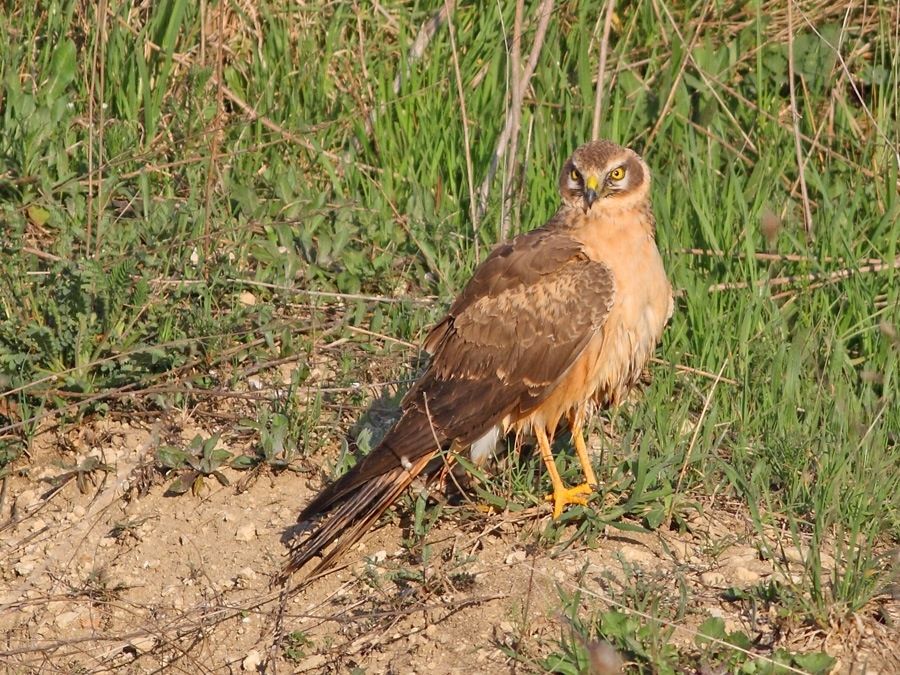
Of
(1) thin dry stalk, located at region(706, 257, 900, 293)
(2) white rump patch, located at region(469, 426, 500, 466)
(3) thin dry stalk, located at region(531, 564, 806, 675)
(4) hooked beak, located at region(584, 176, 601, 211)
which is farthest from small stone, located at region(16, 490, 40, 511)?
(1) thin dry stalk, located at region(706, 257, 900, 293)

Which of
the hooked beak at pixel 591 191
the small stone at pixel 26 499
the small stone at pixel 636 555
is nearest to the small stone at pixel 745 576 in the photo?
the small stone at pixel 636 555

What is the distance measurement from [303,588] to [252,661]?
13.2 inches

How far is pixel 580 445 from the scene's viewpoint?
4.77 meters

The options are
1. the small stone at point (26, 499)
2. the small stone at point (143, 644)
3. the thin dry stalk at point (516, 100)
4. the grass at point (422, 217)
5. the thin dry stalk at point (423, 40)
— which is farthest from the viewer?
the thin dry stalk at point (423, 40)

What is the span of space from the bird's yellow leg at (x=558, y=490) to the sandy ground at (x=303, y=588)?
80 mm

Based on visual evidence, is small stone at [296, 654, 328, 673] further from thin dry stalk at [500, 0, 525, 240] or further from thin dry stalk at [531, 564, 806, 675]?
thin dry stalk at [500, 0, 525, 240]

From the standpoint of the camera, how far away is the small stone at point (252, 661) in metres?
4.15

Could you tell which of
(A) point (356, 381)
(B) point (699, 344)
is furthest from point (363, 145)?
(B) point (699, 344)

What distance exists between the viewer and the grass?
4.76m

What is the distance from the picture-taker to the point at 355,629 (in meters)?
4.16

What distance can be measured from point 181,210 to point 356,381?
3.80 feet

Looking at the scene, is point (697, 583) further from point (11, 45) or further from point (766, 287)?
point (11, 45)

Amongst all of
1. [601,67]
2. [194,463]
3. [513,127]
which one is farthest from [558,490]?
[601,67]

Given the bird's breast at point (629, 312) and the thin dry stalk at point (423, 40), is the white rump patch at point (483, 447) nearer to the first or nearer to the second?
the bird's breast at point (629, 312)
